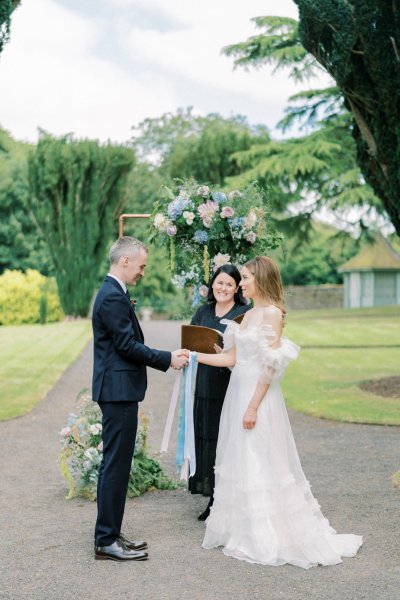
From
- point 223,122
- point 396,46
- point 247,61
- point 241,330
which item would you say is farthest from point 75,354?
point 223,122

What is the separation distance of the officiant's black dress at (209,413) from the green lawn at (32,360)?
219 inches

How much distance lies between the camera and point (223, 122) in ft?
175

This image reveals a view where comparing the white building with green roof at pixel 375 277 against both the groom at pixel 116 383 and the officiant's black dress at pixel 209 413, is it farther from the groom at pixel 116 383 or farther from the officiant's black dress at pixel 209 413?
the groom at pixel 116 383

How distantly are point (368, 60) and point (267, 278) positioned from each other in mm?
7728

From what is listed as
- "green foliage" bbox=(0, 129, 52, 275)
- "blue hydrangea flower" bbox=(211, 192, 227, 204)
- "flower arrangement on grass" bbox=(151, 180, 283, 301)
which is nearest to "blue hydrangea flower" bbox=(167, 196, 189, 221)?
"flower arrangement on grass" bbox=(151, 180, 283, 301)

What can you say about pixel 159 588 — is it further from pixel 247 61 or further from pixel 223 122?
pixel 223 122

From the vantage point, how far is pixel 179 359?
Answer: 5.17m

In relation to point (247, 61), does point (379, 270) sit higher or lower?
lower

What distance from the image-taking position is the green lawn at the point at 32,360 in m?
12.8

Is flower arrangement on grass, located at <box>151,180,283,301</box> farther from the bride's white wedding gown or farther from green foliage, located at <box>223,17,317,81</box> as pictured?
green foliage, located at <box>223,17,317,81</box>

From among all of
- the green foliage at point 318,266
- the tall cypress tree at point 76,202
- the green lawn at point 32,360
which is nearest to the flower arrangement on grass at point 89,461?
the green lawn at point 32,360

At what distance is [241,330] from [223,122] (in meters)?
49.4

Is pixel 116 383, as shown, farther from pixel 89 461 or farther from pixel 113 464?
pixel 89 461

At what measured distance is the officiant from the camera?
6012 mm
